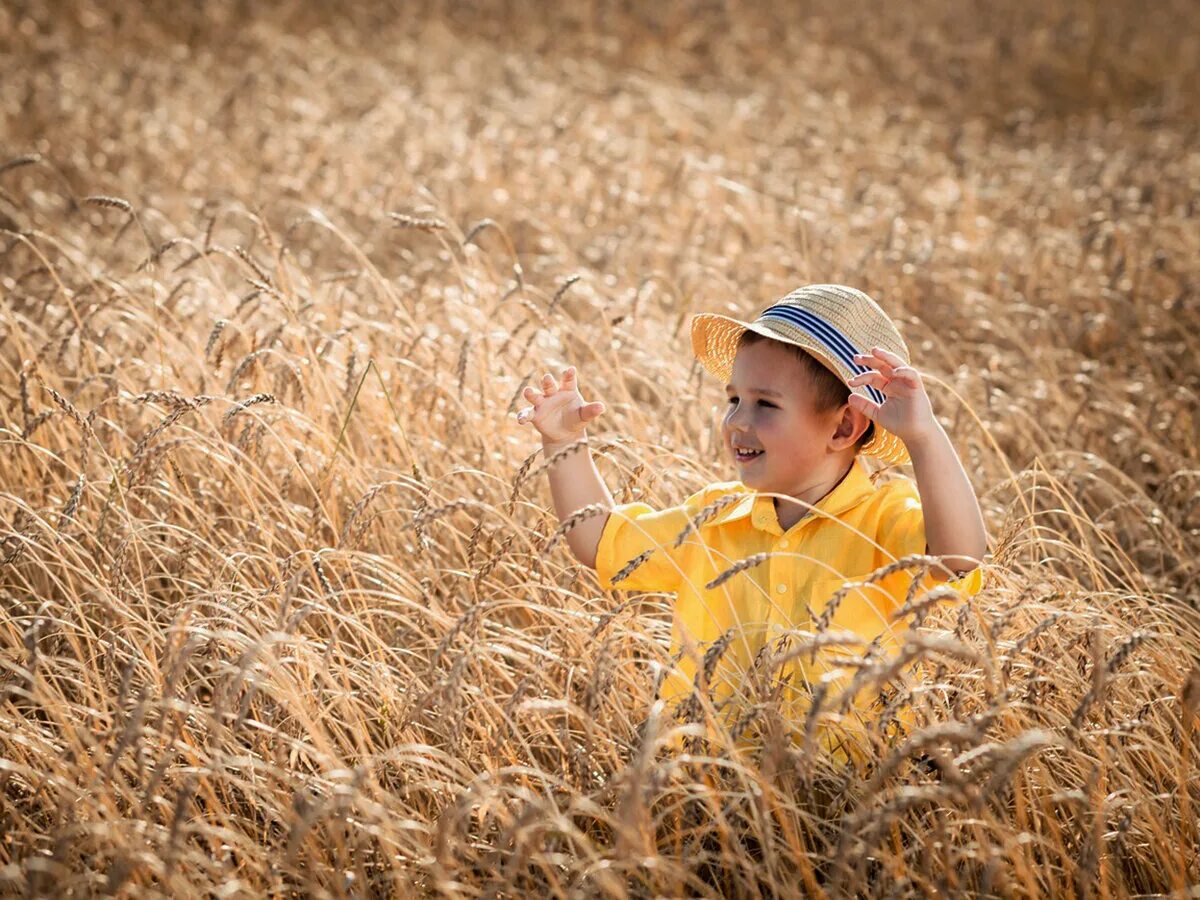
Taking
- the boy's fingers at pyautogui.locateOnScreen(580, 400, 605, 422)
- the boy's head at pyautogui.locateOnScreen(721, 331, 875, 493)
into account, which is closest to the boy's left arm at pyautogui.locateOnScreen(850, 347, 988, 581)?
the boy's head at pyautogui.locateOnScreen(721, 331, 875, 493)

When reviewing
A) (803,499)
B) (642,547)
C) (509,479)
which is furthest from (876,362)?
(509,479)

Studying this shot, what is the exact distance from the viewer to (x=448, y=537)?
3268 mm

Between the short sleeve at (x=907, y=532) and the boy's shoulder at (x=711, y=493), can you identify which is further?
the boy's shoulder at (x=711, y=493)

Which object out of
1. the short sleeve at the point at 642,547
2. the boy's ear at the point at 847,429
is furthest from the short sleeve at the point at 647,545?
the boy's ear at the point at 847,429

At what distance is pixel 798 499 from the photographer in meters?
2.42

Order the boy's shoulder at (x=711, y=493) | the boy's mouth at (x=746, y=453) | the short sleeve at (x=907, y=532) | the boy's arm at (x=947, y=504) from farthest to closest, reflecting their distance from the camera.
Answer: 1. the boy's shoulder at (x=711, y=493)
2. the boy's mouth at (x=746, y=453)
3. the short sleeve at (x=907, y=532)
4. the boy's arm at (x=947, y=504)

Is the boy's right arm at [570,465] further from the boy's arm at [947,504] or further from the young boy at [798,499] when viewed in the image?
the boy's arm at [947,504]

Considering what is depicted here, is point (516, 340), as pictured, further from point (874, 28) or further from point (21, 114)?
point (874, 28)

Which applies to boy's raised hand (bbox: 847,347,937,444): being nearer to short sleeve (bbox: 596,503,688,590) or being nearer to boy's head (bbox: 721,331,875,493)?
boy's head (bbox: 721,331,875,493)

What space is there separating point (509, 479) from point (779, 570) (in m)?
1.15

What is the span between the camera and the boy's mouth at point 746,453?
2432 millimetres

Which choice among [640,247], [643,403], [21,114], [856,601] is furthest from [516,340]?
[21,114]

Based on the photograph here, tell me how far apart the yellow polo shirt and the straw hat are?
190 mm

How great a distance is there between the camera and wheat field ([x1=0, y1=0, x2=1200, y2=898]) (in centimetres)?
201
